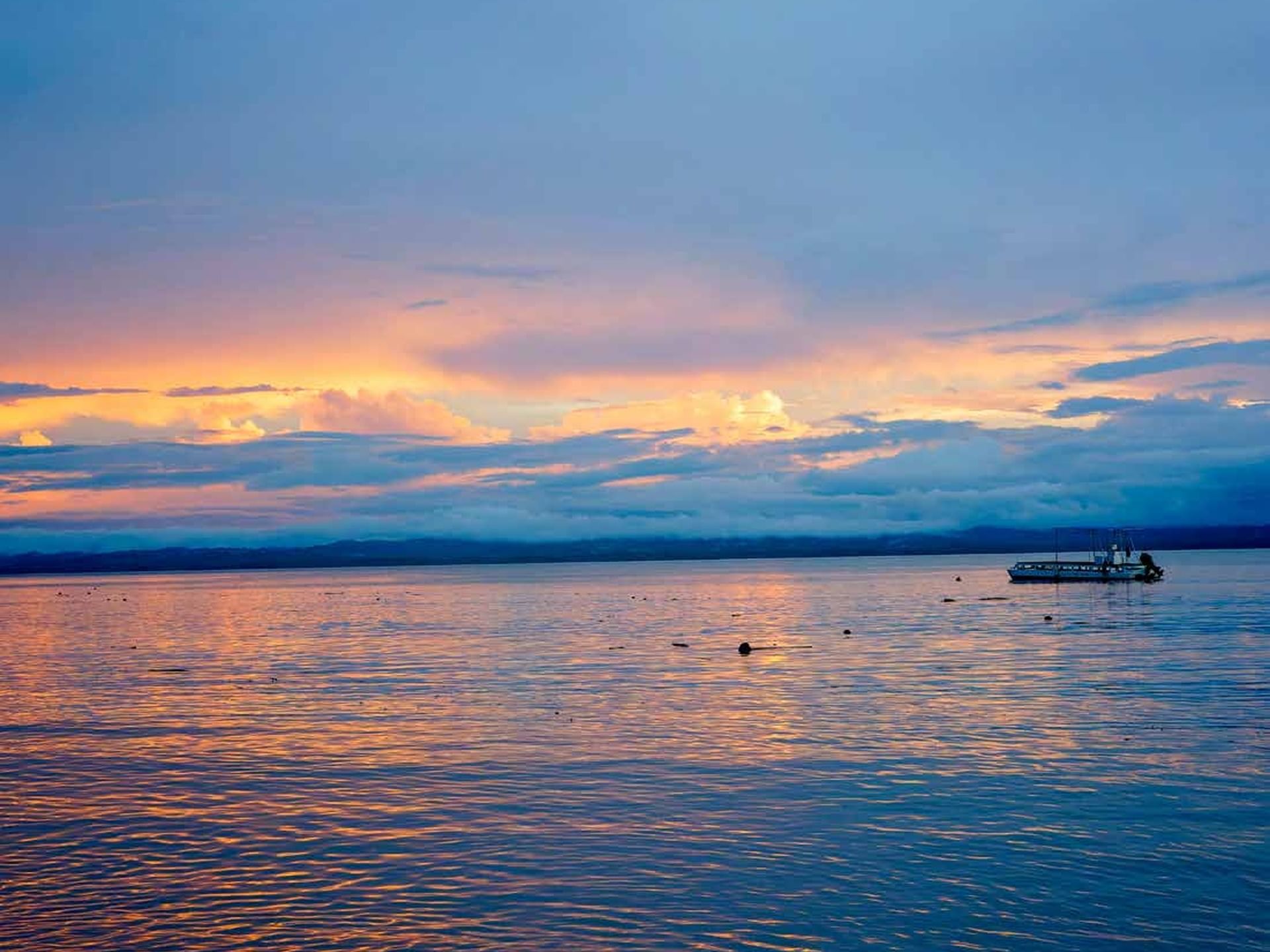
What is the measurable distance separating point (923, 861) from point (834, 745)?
46.4 ft

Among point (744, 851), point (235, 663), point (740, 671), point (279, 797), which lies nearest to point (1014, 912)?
point (744, 851)

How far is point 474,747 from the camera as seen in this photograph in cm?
4028

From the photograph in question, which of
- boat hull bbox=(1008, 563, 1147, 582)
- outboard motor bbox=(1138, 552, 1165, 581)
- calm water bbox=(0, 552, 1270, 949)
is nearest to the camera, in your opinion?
calm water bbox=(0, 552, 1270, 949)

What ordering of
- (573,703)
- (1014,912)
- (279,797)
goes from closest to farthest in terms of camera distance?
(1014,912)
(279,797)
(573,703)

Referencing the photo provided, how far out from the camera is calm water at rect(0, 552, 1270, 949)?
2162 cm

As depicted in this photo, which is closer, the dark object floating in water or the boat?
the dark object floating in water

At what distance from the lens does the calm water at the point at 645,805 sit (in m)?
21.6

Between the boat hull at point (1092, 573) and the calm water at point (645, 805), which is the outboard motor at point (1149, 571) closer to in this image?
the boat hull at point (1092, 573)

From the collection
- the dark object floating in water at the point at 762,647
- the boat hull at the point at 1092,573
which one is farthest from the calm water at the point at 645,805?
the boat hull at the point at 1092,573

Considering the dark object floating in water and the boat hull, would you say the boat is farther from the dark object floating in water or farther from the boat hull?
the dark object floating in water

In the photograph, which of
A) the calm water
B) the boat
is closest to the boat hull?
the boat

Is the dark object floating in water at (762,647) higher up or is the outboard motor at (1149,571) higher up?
the outboard motor at (1149,571)

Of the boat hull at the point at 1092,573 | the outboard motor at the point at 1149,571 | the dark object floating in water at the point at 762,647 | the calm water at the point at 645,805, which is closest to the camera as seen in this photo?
the calm water at the point at 645,805

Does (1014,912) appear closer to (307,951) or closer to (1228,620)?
(307,951)
